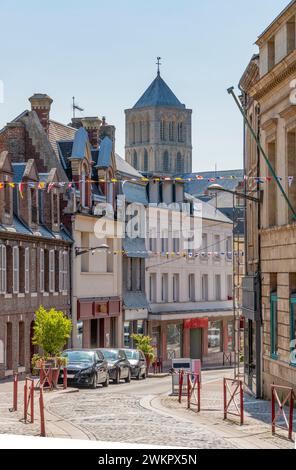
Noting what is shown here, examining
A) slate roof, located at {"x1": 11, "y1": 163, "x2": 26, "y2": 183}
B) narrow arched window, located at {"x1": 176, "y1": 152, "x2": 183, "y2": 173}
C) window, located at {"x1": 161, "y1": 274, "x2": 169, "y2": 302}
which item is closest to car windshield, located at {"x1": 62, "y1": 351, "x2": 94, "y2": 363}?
slate roof, located at {"x1": 11, "y1": 163, "x2": 26, "y2": 183}

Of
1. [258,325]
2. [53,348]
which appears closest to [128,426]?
[258,325]

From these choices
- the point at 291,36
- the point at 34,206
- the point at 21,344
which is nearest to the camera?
the point at 291,36

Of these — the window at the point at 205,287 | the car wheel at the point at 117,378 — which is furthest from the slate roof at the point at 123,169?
the car wheel at the point at 117,378

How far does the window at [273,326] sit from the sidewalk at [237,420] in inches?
57.6

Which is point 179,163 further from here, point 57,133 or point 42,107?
point 42,107

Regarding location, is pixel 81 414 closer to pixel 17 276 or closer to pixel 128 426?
pixel 128 426

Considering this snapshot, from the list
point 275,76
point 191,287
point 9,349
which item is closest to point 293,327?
point 275,76

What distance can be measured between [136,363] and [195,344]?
28.6 meters

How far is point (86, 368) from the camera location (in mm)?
38500

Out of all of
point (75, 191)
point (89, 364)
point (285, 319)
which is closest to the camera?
point (285, 319)

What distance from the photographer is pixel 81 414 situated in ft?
90.5

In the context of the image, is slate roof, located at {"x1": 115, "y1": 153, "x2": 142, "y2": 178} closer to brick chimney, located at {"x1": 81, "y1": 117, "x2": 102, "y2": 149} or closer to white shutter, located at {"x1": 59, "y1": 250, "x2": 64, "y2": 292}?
brick chimney, located at {"x1": 81, "y1": 117, "x2": 102, "y2": 149}

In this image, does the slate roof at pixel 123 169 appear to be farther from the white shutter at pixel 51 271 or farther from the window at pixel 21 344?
the window at pixel 21 344
